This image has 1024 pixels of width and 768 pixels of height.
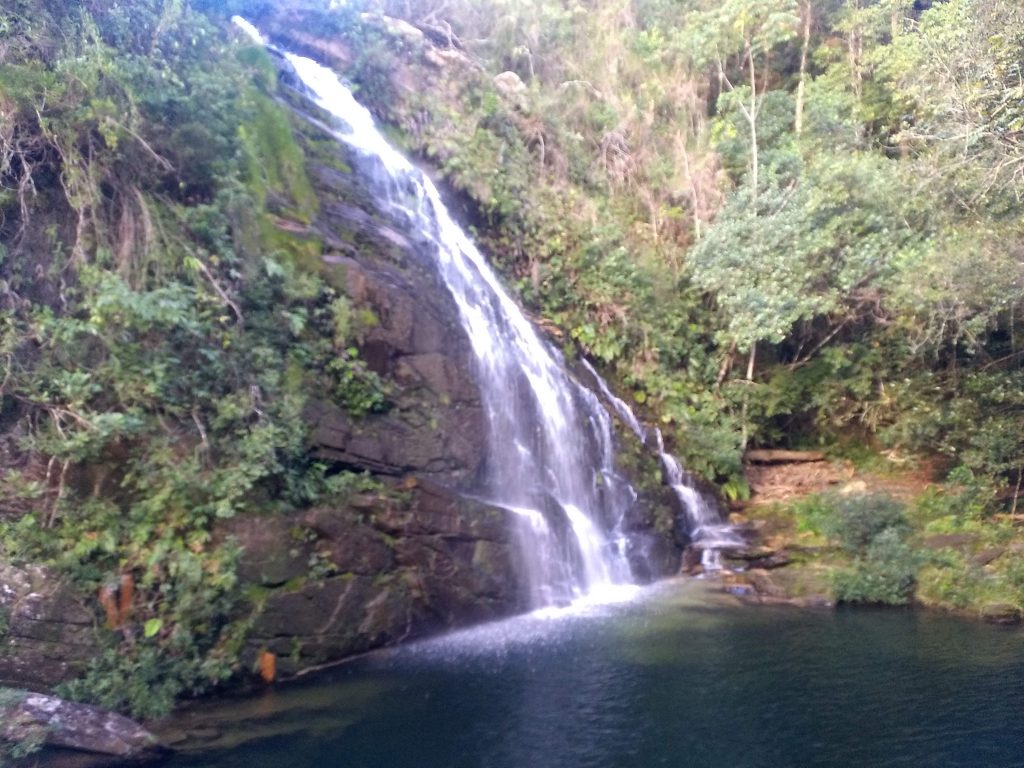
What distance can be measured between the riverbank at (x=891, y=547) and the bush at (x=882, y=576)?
15 mm

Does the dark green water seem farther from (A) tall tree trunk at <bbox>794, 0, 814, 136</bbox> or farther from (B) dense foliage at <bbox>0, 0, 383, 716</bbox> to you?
(A) tall tree trunk at <bbox>794, 0, 814, 136</bbox>

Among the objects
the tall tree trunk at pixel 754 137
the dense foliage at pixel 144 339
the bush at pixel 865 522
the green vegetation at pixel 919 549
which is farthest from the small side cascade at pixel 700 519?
the dense foliage at pixel 144 339

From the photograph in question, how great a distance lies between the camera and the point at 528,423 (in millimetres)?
14422

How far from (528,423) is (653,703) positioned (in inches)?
241

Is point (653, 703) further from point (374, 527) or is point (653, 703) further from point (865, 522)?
point (865, 522)

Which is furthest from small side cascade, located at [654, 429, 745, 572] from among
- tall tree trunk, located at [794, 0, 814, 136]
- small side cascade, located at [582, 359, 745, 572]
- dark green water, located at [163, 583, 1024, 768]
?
tall tree trunk, located at [794, 0, 814, 136]

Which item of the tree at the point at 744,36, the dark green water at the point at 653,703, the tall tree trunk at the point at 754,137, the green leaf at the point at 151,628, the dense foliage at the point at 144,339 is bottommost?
the dark green water at the point at 653,703

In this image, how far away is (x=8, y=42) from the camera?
33.1ft

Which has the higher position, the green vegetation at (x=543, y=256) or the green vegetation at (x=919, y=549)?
the green vegetation at (x=543, y=256)

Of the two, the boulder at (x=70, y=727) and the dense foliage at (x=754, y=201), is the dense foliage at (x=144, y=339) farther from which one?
the dense foliage at (x=754, y=201)

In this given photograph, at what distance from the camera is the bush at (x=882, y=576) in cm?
1303

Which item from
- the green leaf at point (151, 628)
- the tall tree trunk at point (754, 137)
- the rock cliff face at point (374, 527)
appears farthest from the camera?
the tall tree trunk at point (754, 137)

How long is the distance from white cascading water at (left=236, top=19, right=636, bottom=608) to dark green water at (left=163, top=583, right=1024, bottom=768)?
1.73 m

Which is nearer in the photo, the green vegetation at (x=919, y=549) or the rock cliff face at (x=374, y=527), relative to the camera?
the rock cliff face at (x=374, y=527)
